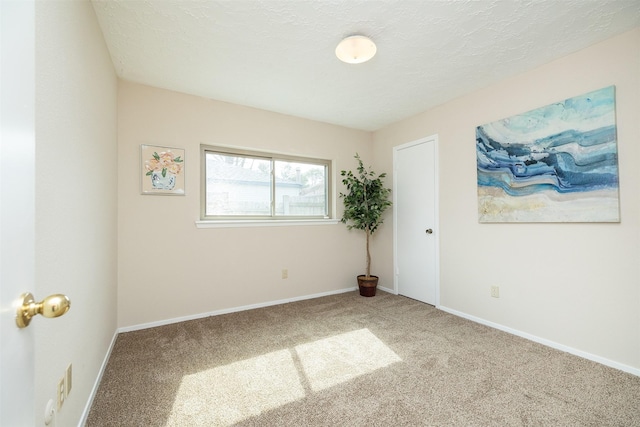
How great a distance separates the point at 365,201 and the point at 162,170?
2.38 m

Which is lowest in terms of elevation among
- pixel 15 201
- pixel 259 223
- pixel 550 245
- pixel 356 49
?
pixel 550 245

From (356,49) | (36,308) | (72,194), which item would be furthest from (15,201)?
(356,49)

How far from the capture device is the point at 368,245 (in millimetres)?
3842

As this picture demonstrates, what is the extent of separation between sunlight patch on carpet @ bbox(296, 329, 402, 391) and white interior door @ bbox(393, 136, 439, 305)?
125cm

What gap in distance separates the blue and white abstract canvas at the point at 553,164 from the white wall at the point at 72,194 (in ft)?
10.3

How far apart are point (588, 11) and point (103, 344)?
12.9 ft

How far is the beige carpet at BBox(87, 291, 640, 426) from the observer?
1503 mm

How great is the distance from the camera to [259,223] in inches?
129

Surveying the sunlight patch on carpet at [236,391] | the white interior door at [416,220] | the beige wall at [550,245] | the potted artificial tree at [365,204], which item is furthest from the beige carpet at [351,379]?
the potted artificial tree at [365,204]

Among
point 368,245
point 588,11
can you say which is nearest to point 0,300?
point 588,11

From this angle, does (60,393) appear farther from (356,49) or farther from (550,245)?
(550,245)

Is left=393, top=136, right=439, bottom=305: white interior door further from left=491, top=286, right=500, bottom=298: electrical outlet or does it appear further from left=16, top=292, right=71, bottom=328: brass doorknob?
left=16, top=292, right=71, bottom=328: brass doorknob

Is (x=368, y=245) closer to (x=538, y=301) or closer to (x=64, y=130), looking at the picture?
(x=538, y=301)

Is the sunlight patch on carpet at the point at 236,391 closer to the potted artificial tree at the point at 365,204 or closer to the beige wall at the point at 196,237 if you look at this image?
the beige wall at the point at 196,237
